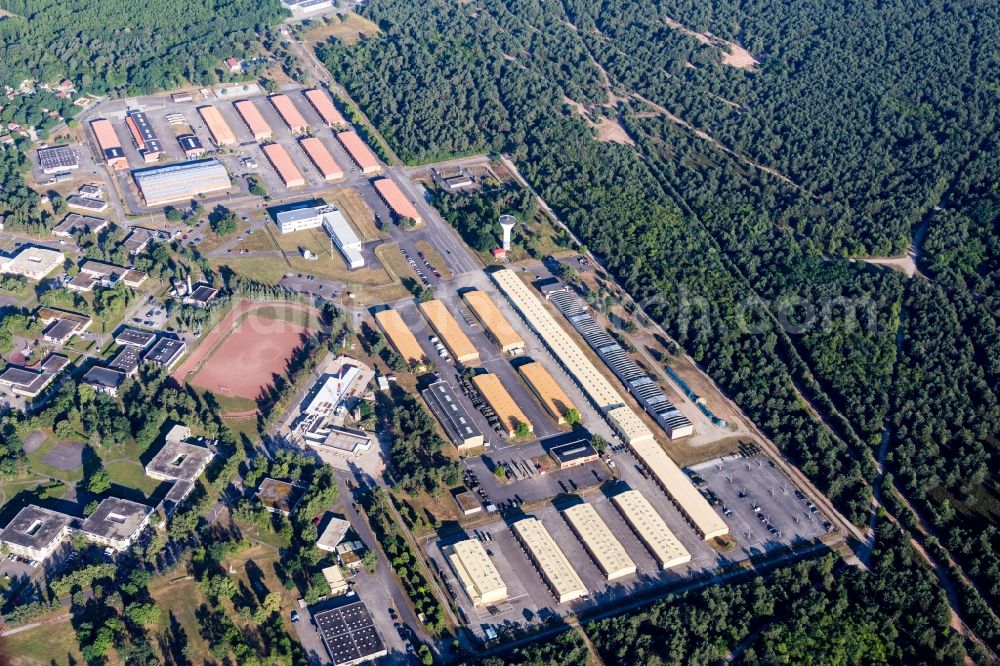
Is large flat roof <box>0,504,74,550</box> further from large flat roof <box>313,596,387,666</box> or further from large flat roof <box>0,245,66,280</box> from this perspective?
large flat roof <box>0,245,66,280</box>

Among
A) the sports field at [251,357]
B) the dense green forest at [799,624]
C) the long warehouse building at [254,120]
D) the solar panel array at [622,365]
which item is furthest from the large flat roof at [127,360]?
the dense green forest at [799,624]

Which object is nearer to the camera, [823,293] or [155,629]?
[155,629]

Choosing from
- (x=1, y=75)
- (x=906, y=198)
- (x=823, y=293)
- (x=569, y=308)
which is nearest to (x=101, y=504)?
(x=569, y=308)

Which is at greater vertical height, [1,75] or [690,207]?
[1,75]

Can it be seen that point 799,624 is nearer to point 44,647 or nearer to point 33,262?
point 44,647

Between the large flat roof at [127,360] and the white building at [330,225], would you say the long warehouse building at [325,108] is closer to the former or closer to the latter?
the white building at [330,225]

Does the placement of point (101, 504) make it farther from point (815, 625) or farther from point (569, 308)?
point (815, 625)

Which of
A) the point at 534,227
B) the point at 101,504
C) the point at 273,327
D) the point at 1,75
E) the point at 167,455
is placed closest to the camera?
the point at 101,504

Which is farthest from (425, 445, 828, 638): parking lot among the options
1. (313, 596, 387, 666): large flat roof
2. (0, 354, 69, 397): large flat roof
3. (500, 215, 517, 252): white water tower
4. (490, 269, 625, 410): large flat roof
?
(0, 354, 69, 397): large flat roof
